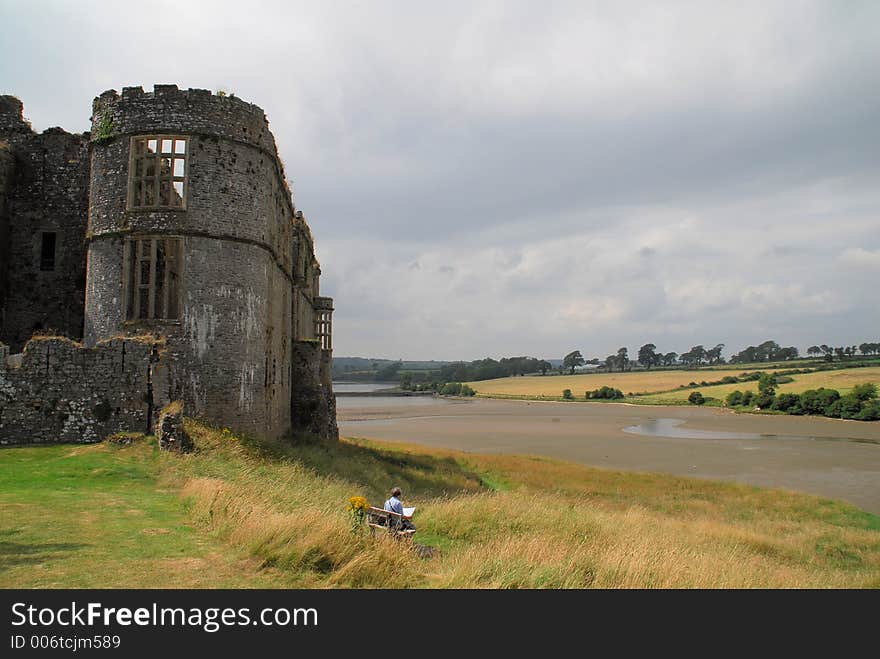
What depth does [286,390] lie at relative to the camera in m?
25.0

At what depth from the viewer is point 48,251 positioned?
21.3 meters

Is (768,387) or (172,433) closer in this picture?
(172,433)

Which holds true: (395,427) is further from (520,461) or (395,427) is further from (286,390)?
(286,390)

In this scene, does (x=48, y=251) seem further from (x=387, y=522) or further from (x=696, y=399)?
(x=696, y=399)

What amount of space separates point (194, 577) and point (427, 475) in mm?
18987

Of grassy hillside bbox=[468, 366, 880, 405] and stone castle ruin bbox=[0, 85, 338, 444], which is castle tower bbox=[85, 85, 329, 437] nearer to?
stone castle ruin bbox=[0, 85, 338, 444]

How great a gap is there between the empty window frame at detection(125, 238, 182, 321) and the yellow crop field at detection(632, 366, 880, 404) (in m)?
89.9

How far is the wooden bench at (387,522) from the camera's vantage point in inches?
382

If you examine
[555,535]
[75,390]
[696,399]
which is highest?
[75,390]

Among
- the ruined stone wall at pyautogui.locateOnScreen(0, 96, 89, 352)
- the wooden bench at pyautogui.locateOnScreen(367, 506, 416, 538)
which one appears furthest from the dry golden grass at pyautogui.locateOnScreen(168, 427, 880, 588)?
the ruined stone wall at pyautogui.locateOnScreen(0, 96, 89, 352)

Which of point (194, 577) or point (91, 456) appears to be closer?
point (194, 577)

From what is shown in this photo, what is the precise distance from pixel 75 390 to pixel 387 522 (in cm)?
1040

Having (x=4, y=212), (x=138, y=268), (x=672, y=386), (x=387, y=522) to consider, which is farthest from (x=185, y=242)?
(x=672, y=386)
